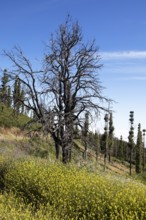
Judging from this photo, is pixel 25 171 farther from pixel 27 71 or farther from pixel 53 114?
pixel 27 71

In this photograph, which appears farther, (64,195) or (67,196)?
(64,195)

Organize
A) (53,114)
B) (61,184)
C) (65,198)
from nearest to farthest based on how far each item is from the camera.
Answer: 1. (65,198)
2. (61,184)
3. (53,114)

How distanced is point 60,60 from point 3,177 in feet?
26.8

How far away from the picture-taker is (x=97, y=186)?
10.3 m

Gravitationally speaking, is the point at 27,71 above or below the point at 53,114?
above

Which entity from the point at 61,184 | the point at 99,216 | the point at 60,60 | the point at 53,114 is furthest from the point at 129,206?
the point at 60,60

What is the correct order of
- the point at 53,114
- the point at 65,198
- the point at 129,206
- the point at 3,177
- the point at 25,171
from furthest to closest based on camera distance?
the point at 53,114, the point at 3,177, the point at 25,171, the point at 65,198, the point at 129,206

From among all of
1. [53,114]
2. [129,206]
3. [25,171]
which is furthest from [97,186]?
[53,114]

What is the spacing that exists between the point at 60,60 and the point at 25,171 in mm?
8521

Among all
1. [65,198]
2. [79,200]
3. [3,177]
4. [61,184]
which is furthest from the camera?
[3,177]

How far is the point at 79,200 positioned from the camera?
373 inches

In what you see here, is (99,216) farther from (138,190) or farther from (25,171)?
(25,171)

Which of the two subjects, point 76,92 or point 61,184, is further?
point 76,92

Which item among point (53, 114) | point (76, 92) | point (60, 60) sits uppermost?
point (60, 60)
